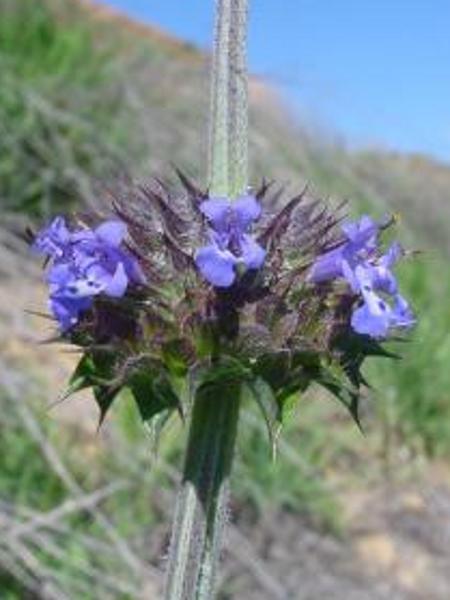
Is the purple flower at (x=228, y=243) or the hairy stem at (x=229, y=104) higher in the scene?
the hairy stem at (x=229, y=104)

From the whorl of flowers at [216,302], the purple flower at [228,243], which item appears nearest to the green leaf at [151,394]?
the whorl of flowers at [216,302]

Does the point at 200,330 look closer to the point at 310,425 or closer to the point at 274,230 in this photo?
the point at 274,230

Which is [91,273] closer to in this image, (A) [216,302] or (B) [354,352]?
(A) [216,302]

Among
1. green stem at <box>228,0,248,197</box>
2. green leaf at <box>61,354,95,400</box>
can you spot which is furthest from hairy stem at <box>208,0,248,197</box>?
green leaf at <box>61,354,95,400</box>

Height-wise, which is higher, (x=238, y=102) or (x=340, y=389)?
(x=238, y=102)

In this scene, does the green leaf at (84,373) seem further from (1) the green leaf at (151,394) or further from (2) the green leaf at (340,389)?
(2) the green leaf at (340,389)

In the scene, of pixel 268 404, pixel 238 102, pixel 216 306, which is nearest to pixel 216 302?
pixel 216 306

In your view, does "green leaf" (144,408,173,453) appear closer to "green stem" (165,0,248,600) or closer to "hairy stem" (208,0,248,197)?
"green stem" (165,0,248,600)
